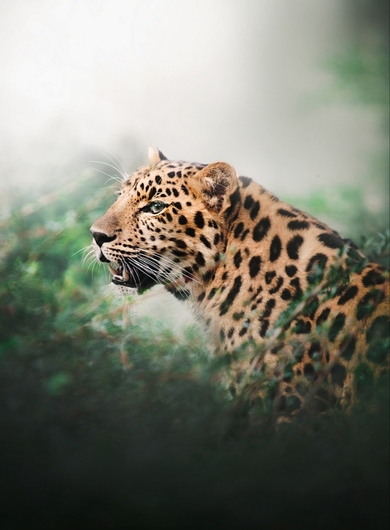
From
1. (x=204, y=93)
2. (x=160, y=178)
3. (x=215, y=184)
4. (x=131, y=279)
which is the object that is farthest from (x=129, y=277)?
(x=204, y=93)

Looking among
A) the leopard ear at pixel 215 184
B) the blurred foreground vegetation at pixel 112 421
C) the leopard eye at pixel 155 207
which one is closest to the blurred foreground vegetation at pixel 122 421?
the blurred foreground vegetation at pixel 112 421

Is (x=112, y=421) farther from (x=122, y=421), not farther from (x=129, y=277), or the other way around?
(x=129, y=277)

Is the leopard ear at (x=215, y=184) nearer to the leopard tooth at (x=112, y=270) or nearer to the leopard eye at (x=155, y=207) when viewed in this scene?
the leopard eye at (x=155, y=207)

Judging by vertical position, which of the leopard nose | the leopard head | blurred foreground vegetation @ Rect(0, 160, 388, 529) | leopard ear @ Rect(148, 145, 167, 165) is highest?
leopard ear @ Rect(148, 145, 167, 165)

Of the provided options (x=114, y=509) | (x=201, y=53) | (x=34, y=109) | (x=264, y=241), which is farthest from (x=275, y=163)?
(x=114, y=509)

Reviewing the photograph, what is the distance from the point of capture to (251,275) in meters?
2.73

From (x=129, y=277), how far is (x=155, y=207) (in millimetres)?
339

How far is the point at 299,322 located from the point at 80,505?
133cm

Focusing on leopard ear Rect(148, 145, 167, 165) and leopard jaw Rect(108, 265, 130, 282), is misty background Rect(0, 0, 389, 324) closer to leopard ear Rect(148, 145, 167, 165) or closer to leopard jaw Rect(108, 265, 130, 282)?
leopard ear Rect(148, 145, 167, 165)

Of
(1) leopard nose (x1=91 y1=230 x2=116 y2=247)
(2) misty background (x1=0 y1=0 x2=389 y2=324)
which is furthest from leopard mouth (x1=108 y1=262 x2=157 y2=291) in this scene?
(2) misty background (x1=0 y1=0 x2=389 y2=324)

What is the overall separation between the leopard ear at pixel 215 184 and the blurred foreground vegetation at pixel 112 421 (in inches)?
17.8

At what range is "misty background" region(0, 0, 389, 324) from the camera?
8.89ft

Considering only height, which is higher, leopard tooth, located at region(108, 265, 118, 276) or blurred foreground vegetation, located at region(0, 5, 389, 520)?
leopard tooth, located at region(108, 265, 118, 276)

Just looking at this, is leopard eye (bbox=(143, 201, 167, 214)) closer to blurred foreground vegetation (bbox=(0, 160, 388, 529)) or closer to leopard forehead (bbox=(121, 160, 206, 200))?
leopard forehead (bbox=(121, 160, 206, 200))
